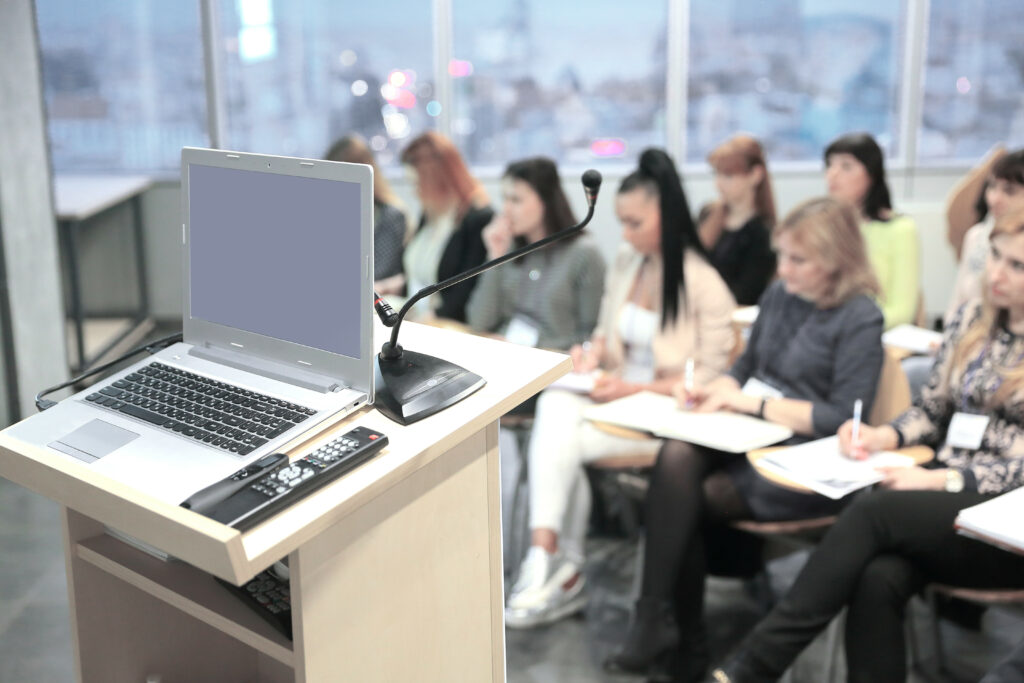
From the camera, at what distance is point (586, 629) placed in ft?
9.46

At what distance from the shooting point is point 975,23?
603 centimetres

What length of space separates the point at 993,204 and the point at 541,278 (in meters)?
1.55

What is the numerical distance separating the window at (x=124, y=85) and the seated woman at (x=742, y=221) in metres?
2.95

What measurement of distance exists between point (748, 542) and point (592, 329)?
1.00 metres

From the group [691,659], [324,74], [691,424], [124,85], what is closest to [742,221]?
[691,424]

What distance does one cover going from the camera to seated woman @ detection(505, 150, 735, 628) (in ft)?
9.57

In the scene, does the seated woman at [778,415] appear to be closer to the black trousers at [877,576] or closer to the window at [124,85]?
the black trousers at [877,576]

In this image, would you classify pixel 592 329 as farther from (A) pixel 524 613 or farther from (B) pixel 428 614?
(B) pixel 428 614

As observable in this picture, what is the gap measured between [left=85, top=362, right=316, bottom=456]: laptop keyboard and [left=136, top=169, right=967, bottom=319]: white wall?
421cm

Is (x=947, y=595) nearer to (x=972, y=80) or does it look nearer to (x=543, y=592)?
(x=543, y=592)

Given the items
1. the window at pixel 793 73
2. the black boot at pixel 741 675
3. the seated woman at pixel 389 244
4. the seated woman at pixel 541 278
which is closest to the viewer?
the black boot at pixel 741 675

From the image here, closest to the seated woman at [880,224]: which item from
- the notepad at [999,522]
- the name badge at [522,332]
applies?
the name badge at [522,332]

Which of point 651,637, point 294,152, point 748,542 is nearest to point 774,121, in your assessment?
point 294,152

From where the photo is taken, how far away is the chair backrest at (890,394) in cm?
269
